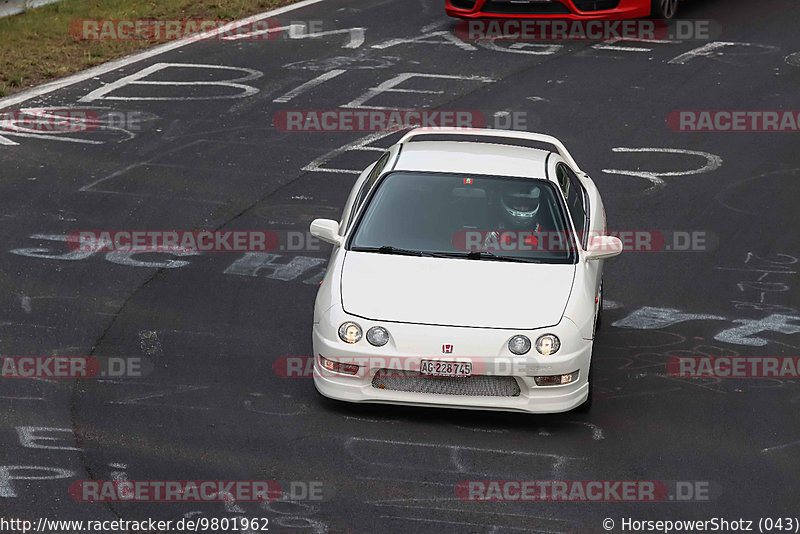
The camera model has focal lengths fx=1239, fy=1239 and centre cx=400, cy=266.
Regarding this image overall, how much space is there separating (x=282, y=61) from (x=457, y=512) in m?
11.2

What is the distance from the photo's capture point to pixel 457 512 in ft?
22.3

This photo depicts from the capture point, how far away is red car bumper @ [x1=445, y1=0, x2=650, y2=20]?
690 inches

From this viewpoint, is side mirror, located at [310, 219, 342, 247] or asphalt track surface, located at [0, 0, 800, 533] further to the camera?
side mirror, located at [310, 219, 342, 247]

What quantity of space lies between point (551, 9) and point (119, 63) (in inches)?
239

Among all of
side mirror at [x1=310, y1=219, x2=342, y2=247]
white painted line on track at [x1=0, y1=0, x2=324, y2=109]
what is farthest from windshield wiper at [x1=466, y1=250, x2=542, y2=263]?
white painted line on track at [x1=0, y1=0, x2=324, y2=109]

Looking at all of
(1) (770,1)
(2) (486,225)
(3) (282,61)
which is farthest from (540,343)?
(1) (770,1)

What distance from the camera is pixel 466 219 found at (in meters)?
8.68

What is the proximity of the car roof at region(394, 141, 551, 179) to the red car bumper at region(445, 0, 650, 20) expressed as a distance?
8311mm

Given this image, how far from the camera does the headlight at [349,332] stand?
781cm
